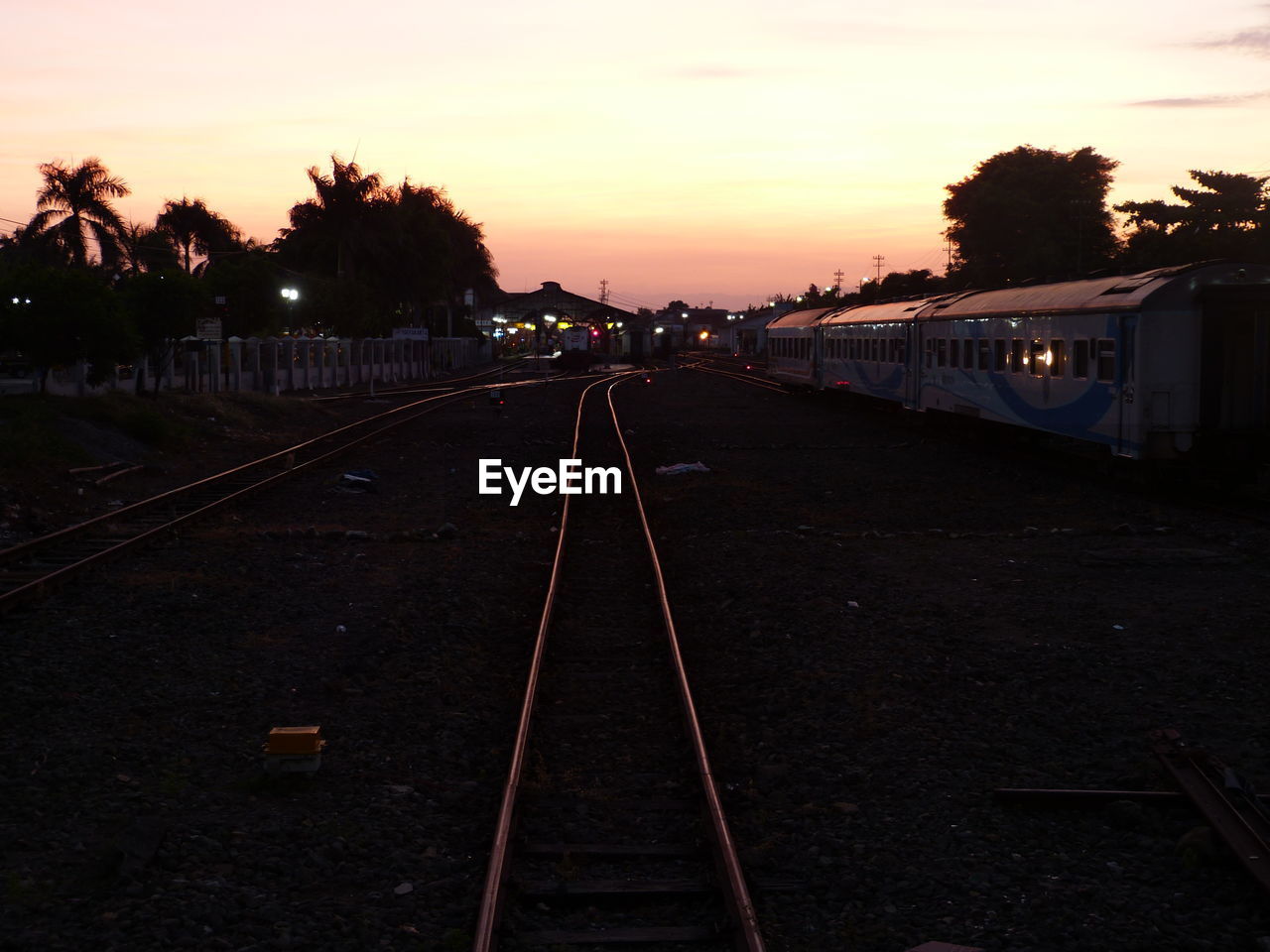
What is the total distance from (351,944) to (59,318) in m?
24.3

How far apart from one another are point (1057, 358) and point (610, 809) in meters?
15.7

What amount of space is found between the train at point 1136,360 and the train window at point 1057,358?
31 mm

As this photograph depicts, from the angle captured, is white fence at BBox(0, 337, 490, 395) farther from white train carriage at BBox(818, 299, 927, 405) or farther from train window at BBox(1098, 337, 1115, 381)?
train window at BBox(1098, 337, 1115, 381)

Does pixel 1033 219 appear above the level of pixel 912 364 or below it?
above

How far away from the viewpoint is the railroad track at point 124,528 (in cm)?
1152

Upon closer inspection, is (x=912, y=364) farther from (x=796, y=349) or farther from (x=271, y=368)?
(x=271, y=368)

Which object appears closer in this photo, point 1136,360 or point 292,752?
point 292,752

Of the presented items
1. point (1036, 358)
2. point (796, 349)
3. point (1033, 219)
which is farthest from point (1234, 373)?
point (1033, 219)

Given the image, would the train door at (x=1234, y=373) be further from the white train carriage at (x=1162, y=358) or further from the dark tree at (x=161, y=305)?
the dark tree at (x=161, y=305)

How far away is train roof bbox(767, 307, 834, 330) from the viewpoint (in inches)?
1689

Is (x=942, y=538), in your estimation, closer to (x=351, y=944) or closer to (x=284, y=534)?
(x=284, y=534)

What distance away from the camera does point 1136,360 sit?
667 inches

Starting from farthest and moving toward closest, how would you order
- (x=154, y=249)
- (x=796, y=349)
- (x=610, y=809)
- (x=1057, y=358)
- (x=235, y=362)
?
(x=154, y=249)
(x=796, y=349)
(x=235, y=362)
(x=1057, y=358)
(x=610, y=809)

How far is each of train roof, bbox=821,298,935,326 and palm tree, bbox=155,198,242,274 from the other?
5966 centimetres
